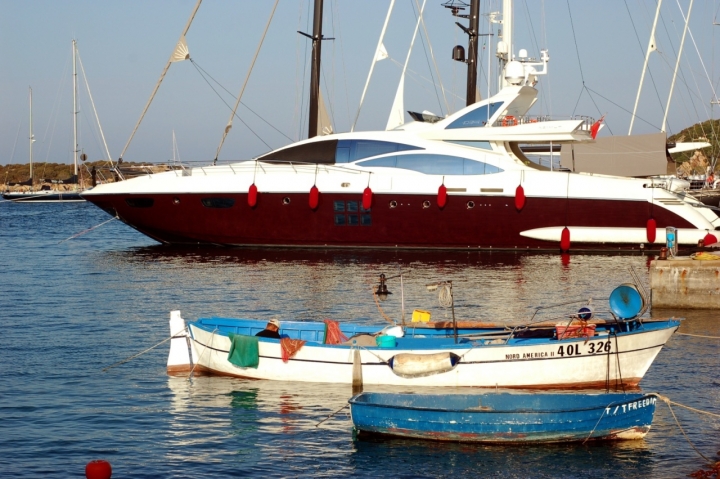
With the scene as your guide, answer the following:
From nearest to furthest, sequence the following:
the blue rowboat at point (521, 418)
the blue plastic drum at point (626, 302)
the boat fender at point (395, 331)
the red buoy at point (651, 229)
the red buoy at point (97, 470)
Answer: the red buoy at point (97, 470), the blue rowboat at point (521, 418), the blue plastic drum at point (626, 302), the boat fender at point (395, 331), the red buoy at point (651, 229)

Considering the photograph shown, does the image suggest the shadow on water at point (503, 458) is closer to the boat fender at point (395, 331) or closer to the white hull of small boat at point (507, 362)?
the white hull of small boat at point (507, 362)

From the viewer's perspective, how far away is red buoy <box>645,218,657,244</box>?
36.4 metres

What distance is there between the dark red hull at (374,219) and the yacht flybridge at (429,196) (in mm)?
41

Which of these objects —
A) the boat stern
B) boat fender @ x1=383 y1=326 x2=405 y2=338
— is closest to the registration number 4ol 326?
boat fender @ x1=383 y1=326 x2=405 y2=338

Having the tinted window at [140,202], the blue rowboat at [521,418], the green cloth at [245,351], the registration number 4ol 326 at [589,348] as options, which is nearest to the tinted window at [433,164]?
the tinted window at [140,202]

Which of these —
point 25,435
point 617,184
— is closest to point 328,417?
point 25,435

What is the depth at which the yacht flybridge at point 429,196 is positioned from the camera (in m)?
36.7

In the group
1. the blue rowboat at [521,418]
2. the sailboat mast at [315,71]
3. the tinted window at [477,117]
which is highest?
the sailboat mast at [315,71]

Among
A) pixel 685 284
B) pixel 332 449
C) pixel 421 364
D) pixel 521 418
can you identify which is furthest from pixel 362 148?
pixel 521 418

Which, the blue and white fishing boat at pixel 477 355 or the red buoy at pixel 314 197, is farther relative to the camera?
the red buoy at pixel 314 197

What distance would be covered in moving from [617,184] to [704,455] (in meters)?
23.6

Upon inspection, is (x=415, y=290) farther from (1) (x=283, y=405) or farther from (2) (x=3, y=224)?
(2) (x=3, y=224)

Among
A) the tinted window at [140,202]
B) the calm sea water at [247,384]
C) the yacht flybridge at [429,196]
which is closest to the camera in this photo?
the calm sea water at [247,384]

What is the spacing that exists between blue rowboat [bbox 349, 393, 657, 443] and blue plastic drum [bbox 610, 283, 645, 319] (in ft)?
10.3
